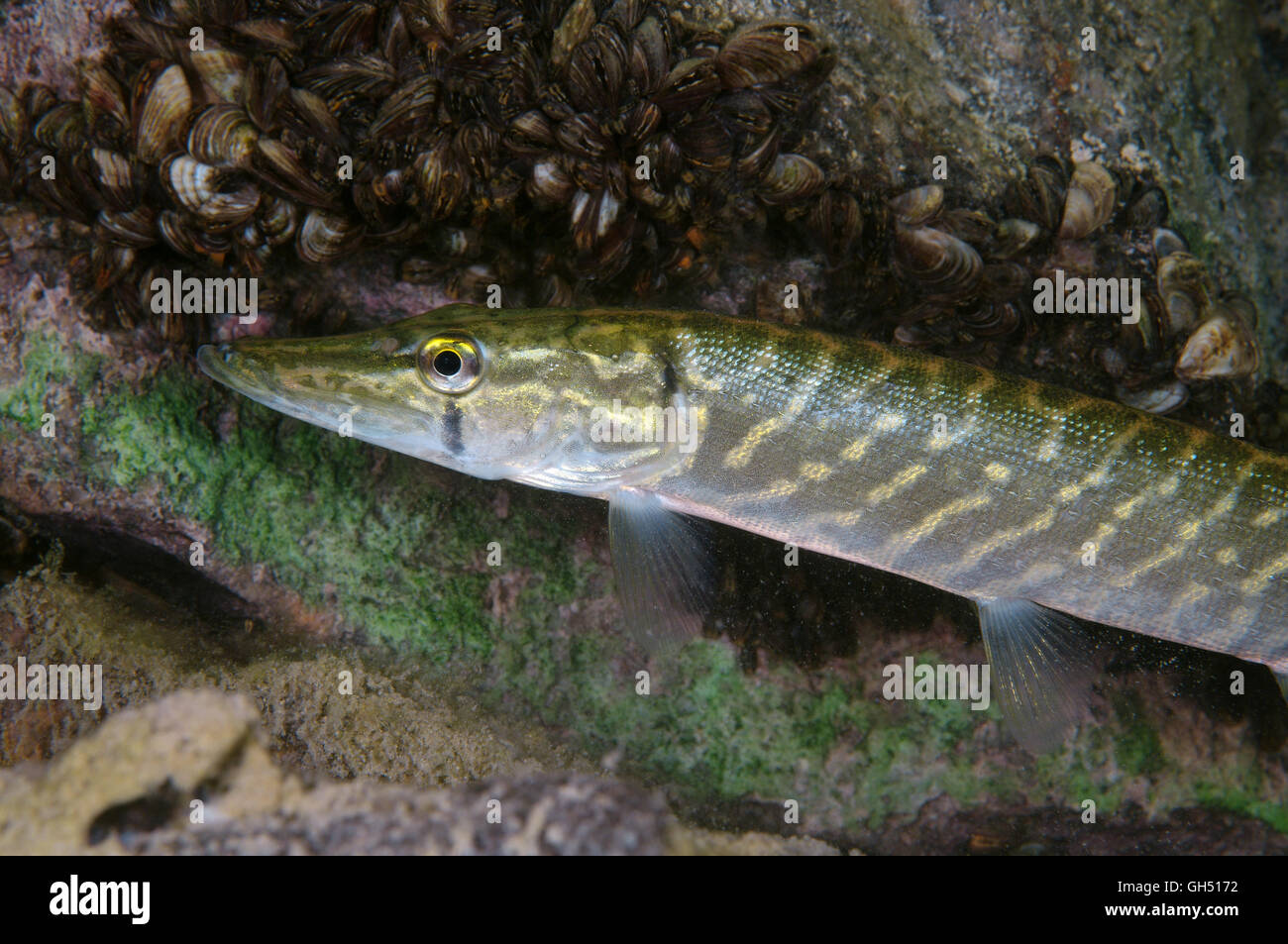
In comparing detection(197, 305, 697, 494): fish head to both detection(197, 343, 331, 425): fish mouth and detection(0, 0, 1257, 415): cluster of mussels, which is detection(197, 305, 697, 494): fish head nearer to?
detection(197, 343, 331, 425): fish mouth

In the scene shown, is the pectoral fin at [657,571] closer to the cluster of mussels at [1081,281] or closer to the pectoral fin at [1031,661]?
the pectoral fin at [1031,661]

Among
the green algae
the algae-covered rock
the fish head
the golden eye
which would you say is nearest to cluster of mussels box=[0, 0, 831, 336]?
the fish head

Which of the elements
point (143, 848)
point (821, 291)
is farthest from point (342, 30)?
point (143, 848)

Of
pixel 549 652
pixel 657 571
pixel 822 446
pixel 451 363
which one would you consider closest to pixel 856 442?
pixel 822 446

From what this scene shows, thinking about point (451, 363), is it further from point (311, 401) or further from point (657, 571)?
point (657, 571)

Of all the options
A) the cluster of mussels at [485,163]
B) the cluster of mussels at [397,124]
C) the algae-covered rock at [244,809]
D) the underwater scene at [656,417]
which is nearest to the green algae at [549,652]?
the underwater scene at [656,417]

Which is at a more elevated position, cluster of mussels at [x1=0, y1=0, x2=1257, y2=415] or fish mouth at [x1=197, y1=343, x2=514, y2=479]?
cluster of mussels at [x1=0, y1=0, x2=1257, y2=415]
